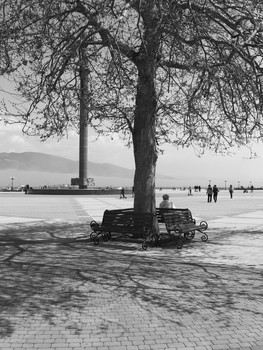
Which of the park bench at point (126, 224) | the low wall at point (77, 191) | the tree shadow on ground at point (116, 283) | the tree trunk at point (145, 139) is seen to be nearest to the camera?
the tree shadow on ground at point (116, 283)

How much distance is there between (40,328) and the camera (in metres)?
4.65

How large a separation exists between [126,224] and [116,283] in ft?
13.6

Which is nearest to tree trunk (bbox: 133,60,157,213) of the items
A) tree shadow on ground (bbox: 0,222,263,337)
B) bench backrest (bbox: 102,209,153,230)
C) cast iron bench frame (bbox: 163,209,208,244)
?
bench backrest (bbox: 102,209,153,230)

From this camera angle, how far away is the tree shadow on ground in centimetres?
536

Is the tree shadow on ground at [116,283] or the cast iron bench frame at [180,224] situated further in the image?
the cast iron bench frame at [180,224]

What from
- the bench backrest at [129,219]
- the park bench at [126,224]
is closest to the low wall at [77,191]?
the park bench at [126,224]

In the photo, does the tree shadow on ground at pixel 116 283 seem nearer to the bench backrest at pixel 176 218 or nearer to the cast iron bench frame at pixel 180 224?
the cast iron bench frame at pixel 180 224

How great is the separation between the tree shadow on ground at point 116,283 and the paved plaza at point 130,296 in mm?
14

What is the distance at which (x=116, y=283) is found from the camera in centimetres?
665

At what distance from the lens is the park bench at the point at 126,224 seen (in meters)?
10.5

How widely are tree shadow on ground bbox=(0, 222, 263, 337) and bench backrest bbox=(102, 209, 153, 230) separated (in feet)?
2.18

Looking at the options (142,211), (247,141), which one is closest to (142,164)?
(142,211)

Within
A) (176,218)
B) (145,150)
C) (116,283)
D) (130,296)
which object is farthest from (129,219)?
(130,296)

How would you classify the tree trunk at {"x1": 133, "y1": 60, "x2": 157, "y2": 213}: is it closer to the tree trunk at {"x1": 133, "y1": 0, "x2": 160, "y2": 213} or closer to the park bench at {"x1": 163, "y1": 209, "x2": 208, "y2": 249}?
the tree trunk at {"x1": 133, "y1": 0, "x2": 160, "y2": 213}
